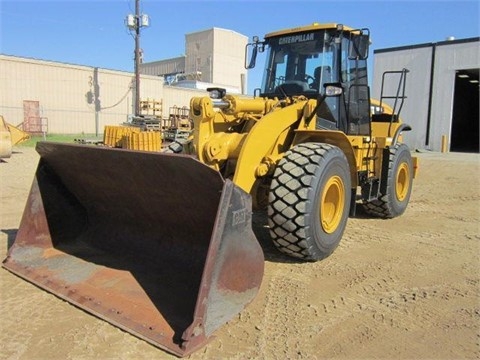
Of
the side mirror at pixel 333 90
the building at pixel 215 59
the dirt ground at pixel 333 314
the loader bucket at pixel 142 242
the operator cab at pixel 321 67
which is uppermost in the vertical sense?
the building at pixel 215 59

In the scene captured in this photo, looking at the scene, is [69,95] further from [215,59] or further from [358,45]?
[358,45]

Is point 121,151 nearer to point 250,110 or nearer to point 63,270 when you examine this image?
point 63,270

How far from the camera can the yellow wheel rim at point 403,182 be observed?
22.6 ft

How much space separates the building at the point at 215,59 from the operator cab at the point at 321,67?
3925cm

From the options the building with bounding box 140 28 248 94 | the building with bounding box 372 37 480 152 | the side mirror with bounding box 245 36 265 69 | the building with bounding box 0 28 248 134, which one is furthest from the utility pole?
the side mirror with bounding box 245 36 265 69

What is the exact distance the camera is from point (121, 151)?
3498 millimetres

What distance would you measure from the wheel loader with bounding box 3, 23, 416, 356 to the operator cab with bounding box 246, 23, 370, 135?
0.06 feet

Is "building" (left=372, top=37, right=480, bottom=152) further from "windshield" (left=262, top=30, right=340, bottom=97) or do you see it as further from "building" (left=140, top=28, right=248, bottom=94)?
"building" (left=140, top=28, right=248, bottom=94)

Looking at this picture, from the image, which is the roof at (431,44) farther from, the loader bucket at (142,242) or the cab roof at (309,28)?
the loader bucket at (142,242)

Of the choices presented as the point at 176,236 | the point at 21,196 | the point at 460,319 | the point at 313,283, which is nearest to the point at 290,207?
the point at 313,283

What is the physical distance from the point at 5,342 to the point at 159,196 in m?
1.55

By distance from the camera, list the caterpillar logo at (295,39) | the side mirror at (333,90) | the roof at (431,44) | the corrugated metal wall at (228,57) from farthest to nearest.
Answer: the corrugated metal wall at (228,57)
the roof at (431,44)
the caterpillar logo at (295,39)
the side mirror at (333,90)

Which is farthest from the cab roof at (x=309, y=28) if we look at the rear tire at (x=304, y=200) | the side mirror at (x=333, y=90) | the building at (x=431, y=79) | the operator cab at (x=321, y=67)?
the building at (x=431, y=79)

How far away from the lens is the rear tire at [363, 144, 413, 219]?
6.24 m
